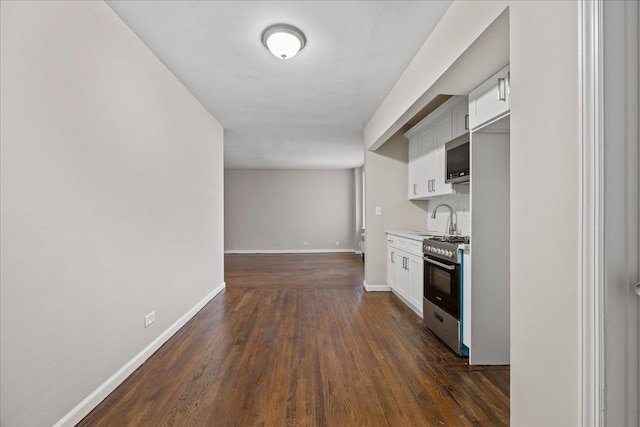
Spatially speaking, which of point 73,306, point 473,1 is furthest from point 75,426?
point 473,1

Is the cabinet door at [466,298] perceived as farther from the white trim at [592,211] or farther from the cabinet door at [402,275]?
the white trim at [592,211]

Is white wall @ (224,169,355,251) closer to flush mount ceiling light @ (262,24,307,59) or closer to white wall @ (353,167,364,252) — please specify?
white wall @ (353,167,364,252)

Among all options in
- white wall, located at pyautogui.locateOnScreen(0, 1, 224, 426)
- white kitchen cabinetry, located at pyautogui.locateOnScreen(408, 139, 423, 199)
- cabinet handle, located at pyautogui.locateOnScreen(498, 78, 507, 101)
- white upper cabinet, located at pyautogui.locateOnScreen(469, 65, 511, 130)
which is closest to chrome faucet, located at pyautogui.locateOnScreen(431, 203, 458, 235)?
white kitchen cabinetry, located at pyautogui.locateOnScreen(408, 139, 423, 199)

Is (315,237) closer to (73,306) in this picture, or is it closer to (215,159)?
(215,159)

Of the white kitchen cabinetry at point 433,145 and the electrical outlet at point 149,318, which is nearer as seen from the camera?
the electrical outlet at point 149,318

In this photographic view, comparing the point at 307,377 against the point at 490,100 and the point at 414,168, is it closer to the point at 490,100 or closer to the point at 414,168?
the point at 490,100

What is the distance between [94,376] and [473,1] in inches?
126

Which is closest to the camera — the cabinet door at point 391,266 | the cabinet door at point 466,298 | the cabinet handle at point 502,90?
the cabinet handle at point 502,90

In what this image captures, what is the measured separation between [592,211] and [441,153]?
2890 mm

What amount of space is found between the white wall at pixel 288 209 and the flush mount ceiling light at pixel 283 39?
289 inches

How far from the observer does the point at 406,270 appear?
4.02 metres

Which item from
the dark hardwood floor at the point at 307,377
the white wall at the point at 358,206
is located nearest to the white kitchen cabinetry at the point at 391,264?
the dark hardwood floor at the point at 307,377

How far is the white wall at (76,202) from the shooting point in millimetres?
1454

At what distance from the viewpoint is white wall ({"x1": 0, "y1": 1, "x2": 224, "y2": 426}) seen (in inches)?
57.2
